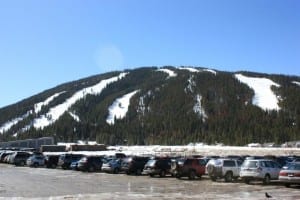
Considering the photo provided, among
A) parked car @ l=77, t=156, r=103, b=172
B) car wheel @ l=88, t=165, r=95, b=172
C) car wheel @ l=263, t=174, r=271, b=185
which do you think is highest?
parked car @ l=77, t=156, r=103, b=172

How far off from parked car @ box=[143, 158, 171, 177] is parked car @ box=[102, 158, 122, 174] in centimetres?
663

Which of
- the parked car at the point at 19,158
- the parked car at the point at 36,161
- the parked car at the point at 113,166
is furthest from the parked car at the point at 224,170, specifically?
the parked car at the point at 19,158

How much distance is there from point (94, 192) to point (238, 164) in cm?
1404

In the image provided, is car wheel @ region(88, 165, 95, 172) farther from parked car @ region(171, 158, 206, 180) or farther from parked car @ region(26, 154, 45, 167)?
parked car @ region(171, 158, 206, 180)

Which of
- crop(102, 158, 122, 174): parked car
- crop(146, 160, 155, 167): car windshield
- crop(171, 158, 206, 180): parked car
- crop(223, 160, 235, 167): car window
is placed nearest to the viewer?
crop(223, 160, 235, 167): car window

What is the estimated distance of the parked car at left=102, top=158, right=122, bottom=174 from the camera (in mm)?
49281

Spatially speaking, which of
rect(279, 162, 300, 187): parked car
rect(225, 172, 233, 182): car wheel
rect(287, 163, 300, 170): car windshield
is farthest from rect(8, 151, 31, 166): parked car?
rect(287, 163, 300, 170): car windshield

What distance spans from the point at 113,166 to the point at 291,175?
2280 centimetres

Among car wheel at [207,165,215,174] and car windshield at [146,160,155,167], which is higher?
car windshield at [146,160,155,167]


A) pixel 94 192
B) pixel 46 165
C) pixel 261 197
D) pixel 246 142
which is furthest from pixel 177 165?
pixel 246 142

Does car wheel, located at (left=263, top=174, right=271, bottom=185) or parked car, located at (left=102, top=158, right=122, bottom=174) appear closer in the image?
car wheel, located at (left=263, top=174, right=271, bottom=185)

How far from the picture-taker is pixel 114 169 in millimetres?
49281

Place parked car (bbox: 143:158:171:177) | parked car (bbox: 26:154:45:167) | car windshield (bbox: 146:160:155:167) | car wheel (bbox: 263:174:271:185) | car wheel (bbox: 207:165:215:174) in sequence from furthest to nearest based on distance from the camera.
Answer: parked car (bbox: 26:154:45:167) → car windshield (bbox: 146:160:155:167) → parked car (bbox: 143:158:171:177) → car wheel (bbox: 207:165:215:174) → car wheel (bbox: 263:174:271:185)

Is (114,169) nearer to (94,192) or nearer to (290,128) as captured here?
(94,192)
